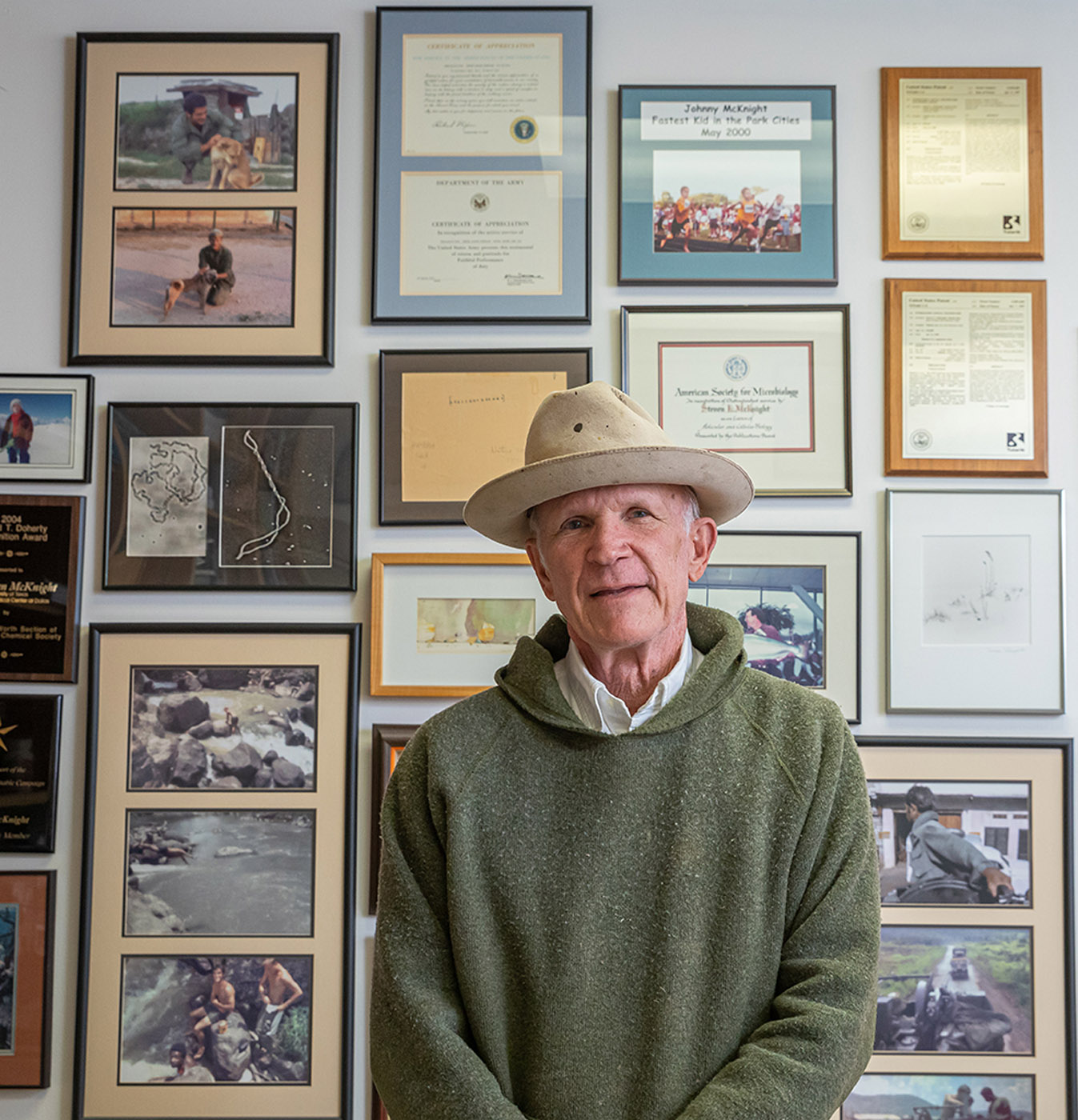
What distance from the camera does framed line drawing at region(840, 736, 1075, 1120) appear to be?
5.70ft

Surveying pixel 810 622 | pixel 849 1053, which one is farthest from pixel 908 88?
pixel 849 1053

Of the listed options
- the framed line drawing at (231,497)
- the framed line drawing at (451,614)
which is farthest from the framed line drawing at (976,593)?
the framed line drawing at (231,497)

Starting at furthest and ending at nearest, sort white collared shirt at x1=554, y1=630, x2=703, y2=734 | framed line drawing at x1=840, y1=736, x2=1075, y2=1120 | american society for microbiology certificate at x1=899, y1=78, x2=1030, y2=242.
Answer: american society for microbiology certificate at x1=899, y1=78, x2=1030, y2=242 < framed line drawing at x1=840, y1=736, x2=1075, y2=1120 < white collared shirt at x1=554, y1=630, x2=703, y2=734

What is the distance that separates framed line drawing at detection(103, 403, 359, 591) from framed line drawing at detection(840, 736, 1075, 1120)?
3.36 ft

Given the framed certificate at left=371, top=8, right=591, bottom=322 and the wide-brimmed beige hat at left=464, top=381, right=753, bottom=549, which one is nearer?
the wide-brimmed beige hat at left=464, top=381, right=753, bottom=549

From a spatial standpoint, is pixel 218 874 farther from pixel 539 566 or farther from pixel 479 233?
pixel 479 233

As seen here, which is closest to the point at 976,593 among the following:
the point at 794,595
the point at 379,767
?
the point at 794,595

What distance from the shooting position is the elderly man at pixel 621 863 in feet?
3.53

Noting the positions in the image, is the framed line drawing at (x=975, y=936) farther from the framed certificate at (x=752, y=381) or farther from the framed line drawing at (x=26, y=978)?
the framed line drawing at (x=26, y=978)

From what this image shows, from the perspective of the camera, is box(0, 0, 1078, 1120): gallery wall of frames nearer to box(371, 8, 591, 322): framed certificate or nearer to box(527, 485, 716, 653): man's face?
box(371, 8, 591, 322): framed certificate

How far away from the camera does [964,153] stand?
185cm

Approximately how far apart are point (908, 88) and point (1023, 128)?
221 millimetres

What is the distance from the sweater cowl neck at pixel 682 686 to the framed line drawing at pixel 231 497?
2.11 ft

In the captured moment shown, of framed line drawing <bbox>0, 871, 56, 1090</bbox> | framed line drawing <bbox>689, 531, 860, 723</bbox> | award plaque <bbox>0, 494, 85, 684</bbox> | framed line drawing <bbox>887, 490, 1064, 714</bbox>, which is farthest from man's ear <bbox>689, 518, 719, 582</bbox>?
framed line drawing <bbox>0, 871, 56, 1090</bbox>
